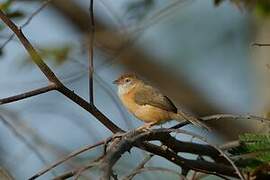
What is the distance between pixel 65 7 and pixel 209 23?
361cm

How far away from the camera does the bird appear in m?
5.08

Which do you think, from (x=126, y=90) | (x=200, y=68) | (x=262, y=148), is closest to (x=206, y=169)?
(x=262, y=148)

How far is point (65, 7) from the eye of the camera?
897 cm

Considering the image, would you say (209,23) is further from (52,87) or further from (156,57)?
(52,87)

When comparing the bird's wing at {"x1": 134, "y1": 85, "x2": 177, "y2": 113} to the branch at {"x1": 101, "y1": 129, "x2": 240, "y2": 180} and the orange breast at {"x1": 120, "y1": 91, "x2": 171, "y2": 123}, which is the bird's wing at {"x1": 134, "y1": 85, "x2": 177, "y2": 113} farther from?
the branch at {"x1": 101, "y1": 129, "x2": 240, "y2": 180}

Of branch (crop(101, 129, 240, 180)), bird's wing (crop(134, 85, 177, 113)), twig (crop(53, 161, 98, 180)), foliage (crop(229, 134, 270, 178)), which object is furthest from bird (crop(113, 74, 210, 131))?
twig (crop(53, 161, 98, 180))

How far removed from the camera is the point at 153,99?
17.4 ft

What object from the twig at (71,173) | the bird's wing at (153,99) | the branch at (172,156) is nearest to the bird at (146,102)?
the bird's wing at (153,99)

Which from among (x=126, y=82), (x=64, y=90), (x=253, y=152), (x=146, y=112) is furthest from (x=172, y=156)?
(x=126, y=82)

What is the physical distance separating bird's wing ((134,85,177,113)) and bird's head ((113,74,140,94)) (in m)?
0.15

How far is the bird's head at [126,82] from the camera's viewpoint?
5.67 metres

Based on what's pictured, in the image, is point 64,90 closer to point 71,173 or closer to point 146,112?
point 71,173

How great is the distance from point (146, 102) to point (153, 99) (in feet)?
0.23

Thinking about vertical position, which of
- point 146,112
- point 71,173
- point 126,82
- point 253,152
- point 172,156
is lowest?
point 146,112
